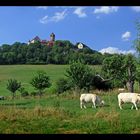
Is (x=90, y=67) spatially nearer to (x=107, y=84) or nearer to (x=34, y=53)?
(x=107, y=84)

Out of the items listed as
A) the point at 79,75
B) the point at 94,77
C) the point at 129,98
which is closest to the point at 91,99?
the point at 129,98

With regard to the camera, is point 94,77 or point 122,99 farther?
point 94,77

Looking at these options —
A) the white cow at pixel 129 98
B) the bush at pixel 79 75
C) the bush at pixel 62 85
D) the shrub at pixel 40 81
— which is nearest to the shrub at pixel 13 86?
the shrub at pixel 40 81

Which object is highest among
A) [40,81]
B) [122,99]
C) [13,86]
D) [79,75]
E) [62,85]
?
[79,75]

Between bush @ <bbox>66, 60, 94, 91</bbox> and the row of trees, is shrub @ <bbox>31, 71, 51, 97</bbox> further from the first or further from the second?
bush @ <bbox>66, 60, 94, 91</bbox>

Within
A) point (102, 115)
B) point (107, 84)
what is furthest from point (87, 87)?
point (102, 115)

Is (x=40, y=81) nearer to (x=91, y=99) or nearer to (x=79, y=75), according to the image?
(x=79, y=75)

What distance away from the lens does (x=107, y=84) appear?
1283 inches

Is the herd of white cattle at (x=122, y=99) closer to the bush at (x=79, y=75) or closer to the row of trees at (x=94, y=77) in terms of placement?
the row of trees at (x=94, y=77)

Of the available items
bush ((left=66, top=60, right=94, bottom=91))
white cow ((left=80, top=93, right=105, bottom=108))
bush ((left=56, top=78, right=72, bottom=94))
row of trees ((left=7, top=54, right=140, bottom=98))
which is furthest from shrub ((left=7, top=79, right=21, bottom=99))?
white cow ((left=80, top=93, right=105, bottom=108))

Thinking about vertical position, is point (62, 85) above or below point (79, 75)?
below

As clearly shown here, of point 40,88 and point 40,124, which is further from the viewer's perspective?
point 40,88

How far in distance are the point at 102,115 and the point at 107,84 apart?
24.6 metres
